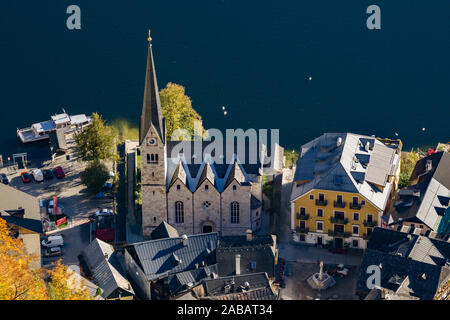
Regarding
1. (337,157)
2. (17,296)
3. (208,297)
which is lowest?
(208,297)

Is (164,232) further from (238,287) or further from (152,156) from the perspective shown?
(238,287)

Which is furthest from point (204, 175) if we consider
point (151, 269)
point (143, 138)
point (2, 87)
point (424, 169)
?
point (2, 87)

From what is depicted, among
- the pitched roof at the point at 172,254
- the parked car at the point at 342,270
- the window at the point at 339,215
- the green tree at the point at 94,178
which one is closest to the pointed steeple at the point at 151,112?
the pitched roof at the point at 172,254

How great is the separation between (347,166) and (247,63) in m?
62.2

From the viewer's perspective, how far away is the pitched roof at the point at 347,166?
104562 mm

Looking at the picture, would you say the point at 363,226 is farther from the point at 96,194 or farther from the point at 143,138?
the point at 96,194

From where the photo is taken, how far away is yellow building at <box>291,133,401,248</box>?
104312 millimetres

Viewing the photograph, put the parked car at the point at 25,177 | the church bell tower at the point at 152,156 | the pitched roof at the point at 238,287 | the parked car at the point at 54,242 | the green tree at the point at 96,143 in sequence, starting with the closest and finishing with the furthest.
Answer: the pitched roof at the point at 238,287 → the church bell tower at the point at 152,156 → the parked car at the point at 54,242 → the green tree at the point at 96,143 → the parked car at the point at 25,177

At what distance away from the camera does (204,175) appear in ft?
346

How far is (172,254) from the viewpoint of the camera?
96.4 meters

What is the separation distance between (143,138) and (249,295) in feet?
91.5

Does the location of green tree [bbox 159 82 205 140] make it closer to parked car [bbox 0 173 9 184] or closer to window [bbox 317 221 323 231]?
parked car [bbox 0 173 9 184]

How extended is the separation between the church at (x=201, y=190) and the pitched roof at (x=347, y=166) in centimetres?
669

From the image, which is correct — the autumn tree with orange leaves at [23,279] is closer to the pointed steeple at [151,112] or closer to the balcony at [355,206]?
the pointed steeple at [151,112]
